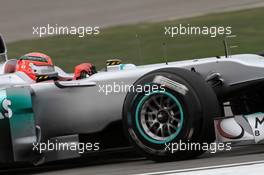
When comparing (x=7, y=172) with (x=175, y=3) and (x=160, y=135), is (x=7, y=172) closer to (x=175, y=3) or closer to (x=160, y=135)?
(x=160, y=135)

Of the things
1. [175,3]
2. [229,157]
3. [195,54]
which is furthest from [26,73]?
[175,3]

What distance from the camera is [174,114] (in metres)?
6.46

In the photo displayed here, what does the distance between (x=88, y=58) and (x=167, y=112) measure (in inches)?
384

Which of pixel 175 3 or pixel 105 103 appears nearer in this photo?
pixel 105 103

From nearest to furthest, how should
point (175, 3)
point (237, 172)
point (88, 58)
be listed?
point (237, 172), point (88, 58), point (175, 3)

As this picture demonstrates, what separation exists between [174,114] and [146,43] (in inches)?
397

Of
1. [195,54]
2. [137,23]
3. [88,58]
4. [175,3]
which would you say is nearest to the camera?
[195,54]

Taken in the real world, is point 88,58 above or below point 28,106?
above

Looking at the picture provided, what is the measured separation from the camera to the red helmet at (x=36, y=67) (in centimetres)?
774

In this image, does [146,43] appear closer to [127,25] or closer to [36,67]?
[127,25]

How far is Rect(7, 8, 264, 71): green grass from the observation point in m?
15.4

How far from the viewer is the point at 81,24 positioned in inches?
736

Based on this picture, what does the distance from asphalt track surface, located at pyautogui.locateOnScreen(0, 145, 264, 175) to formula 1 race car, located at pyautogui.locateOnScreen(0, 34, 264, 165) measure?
0.15 metres

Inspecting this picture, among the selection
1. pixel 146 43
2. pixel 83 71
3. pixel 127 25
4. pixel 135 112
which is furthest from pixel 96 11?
pixel 135 112
